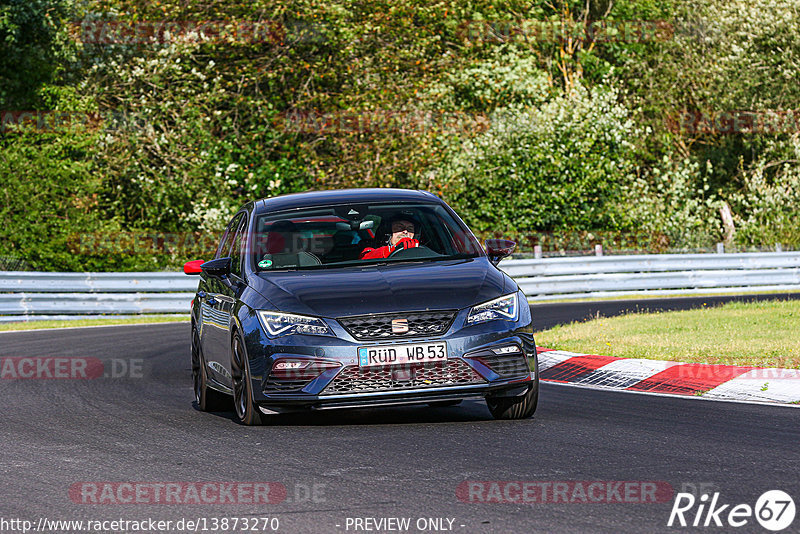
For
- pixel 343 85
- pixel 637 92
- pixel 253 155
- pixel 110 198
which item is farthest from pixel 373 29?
pixel 637 92

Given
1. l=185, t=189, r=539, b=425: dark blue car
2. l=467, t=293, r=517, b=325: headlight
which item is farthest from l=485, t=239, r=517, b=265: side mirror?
l=467, t=293, r=517, b=325: headlight

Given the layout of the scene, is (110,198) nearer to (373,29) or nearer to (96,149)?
(96,149)

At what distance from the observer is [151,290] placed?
26.4 metres

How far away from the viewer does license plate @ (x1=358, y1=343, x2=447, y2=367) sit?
8477mm

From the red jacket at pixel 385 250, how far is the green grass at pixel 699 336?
3.58 m

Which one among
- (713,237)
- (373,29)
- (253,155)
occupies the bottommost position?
(713,237)

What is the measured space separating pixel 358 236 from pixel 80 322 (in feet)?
53.0

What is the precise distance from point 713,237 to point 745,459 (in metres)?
34.7

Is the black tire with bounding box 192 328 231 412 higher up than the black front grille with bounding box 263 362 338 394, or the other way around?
the black front grille with bounding box 263 362 338 394
